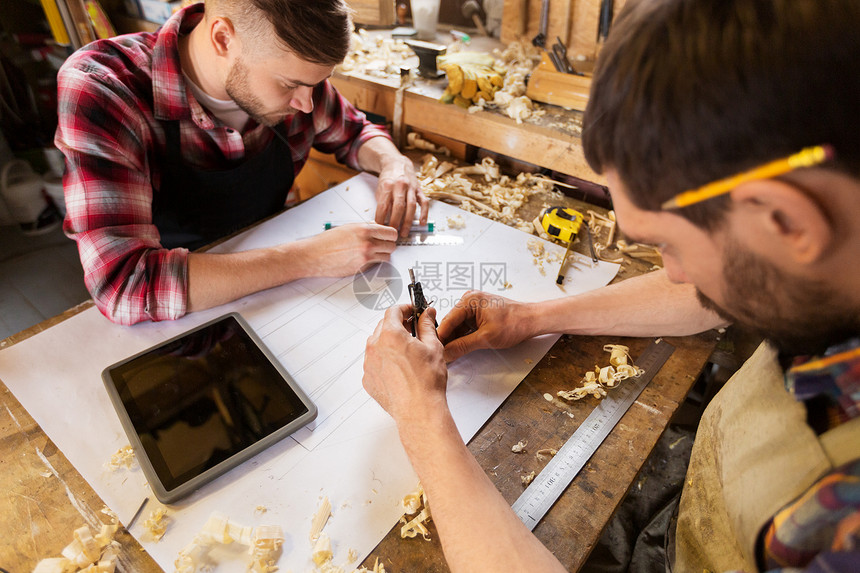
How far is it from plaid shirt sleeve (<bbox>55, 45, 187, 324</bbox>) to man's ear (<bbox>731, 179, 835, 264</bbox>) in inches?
42.3

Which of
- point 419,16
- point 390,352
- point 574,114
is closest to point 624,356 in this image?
point 390,352

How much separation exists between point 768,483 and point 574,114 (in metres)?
1.31

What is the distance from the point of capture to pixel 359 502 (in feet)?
2.63

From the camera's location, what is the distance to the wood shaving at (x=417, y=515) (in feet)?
2.52

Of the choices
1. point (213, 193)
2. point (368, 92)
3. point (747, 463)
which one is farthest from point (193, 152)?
point (747, 463)

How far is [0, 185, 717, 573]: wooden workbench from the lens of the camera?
74 cm

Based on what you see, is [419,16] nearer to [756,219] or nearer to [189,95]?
[189,95]

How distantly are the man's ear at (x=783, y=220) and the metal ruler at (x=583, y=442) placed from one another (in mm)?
494

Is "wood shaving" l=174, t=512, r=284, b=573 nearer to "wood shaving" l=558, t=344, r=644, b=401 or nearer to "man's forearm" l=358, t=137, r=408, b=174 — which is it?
"wood shaving" l=558, t=344, r=644, b=401

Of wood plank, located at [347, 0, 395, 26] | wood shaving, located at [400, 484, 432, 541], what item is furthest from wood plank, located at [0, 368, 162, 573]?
wood plank, located at [347, 0, 395, 26]

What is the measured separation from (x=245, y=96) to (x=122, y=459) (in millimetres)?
918

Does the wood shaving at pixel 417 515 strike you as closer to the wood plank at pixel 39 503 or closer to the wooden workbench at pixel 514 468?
the wooden workbench at pixel 514 468

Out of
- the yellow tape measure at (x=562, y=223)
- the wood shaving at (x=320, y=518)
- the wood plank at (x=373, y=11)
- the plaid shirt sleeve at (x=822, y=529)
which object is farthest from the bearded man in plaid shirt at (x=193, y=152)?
the wood plank at (x=373, y=11)

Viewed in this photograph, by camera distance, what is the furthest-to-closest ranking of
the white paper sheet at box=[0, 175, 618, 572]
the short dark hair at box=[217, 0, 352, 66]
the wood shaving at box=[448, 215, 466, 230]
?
the wood shaving at box=[448, 215, 466, 230] < the short dark hair at box=[217, 0, 352, 66] < the white paper sheet at box=[0, 175, 618, 572]
